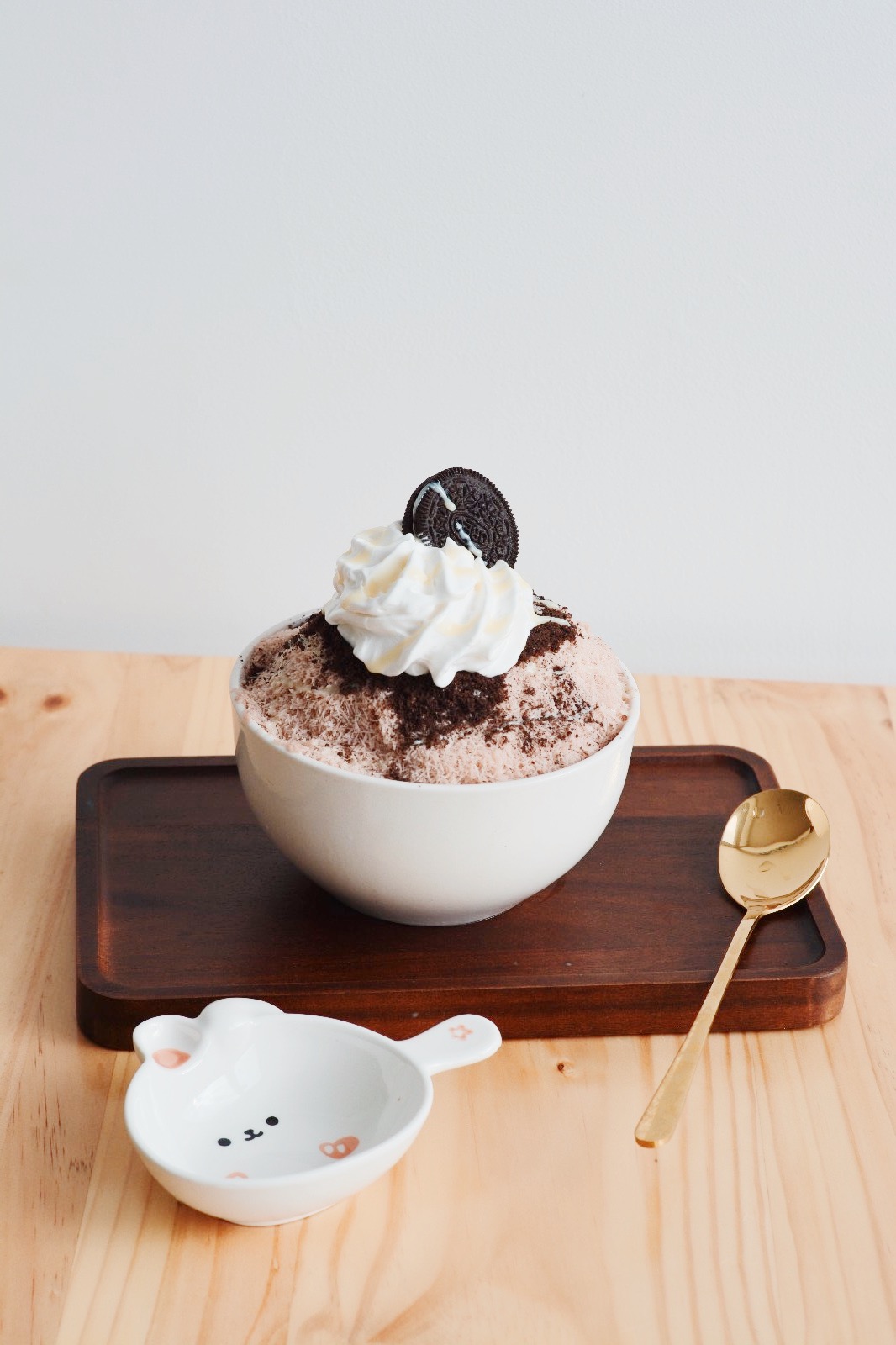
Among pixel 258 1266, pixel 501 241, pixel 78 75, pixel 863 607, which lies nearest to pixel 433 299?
pixel 501 241

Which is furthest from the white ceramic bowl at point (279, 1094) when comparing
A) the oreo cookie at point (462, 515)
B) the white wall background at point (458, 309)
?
the white wall background at point (458, 309)

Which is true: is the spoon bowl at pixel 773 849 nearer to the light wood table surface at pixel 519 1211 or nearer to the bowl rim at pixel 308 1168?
the light wood table surface at pixel 519 1211

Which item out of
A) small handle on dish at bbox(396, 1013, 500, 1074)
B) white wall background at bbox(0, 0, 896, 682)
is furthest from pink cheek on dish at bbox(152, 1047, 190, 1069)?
white wall background at bbox(0, 0, 896, 682)

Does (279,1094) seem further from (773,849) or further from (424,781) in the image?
(773,849)

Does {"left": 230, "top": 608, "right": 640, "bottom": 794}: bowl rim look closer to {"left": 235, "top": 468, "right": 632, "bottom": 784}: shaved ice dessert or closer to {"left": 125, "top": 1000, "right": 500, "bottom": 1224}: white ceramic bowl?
{"left": 235, "top": 468, "right": 632, "bottom": 784}: shaved ice dessert

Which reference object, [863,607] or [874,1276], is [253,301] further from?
[874,1276]

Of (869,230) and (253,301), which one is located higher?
(869,230)
